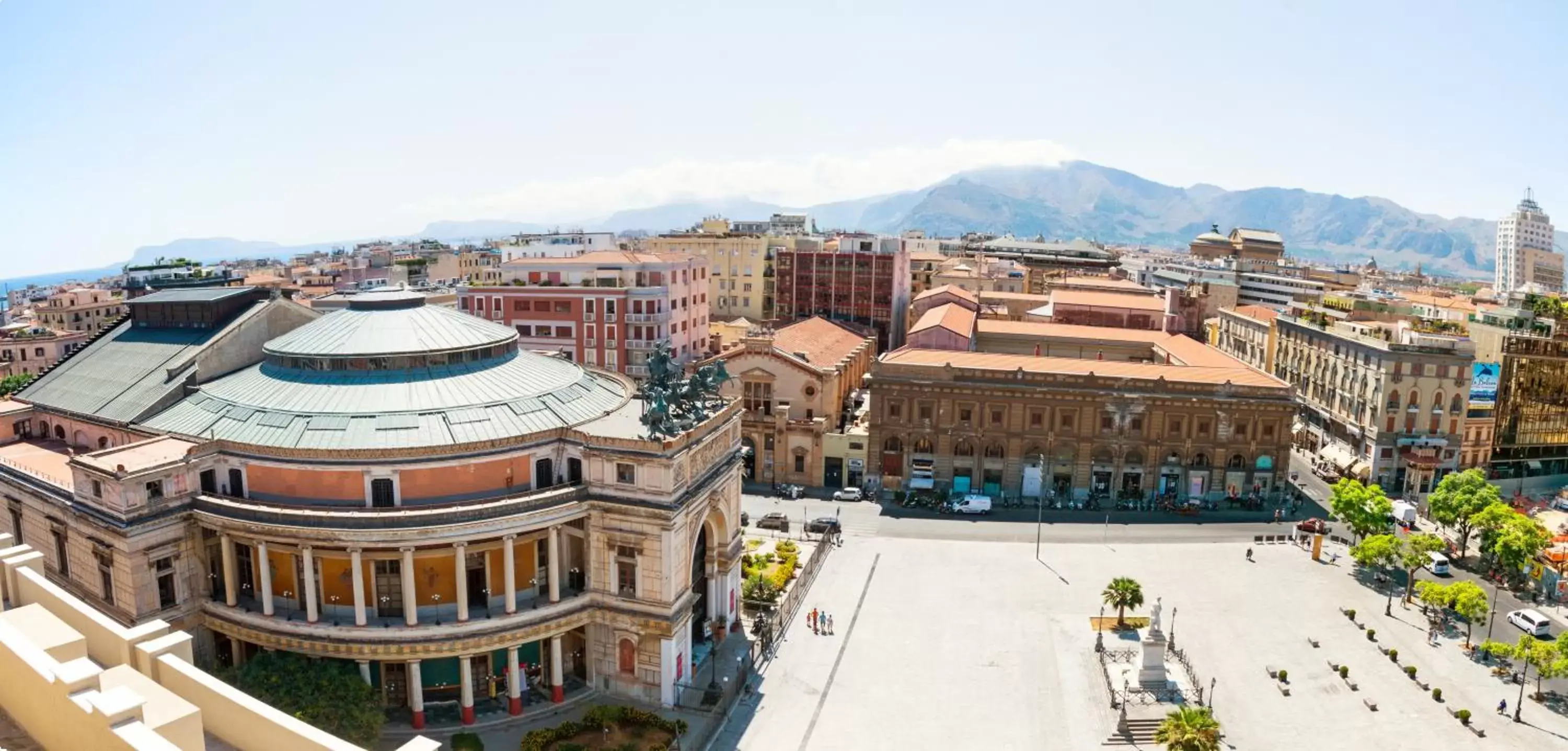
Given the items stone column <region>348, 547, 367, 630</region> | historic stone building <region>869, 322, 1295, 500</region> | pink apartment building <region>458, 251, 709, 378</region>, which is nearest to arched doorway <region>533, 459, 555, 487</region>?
stone column <region>348, 547, 367, 630</region>

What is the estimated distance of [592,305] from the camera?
384ft

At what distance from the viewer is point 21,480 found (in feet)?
206

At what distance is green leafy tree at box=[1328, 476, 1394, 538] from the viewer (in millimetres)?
86375

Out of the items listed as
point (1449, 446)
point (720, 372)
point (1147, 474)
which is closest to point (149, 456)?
point (720, 372)

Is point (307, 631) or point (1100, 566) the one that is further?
point (1100, 566)

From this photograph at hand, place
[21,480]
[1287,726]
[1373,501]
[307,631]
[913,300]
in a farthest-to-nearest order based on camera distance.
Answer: [913,300] → [1373,501] → [21,480] → [1287,726] → [307,631]

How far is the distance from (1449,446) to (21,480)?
134m

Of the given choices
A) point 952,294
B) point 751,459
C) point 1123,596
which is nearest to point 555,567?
point 1123,596

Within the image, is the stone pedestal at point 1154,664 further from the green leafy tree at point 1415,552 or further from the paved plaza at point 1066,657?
the green leafy tree at point 1415,552

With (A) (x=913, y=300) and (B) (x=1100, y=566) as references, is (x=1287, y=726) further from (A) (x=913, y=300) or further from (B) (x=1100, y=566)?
(A) (x=913, y=300)

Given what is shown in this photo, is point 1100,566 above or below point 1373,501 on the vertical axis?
below

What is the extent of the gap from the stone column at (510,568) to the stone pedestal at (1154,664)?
133 feet

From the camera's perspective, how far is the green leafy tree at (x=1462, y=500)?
86.6 metres

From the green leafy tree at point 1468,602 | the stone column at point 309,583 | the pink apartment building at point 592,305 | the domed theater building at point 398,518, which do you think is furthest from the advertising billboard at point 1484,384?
the stone column at point 309,583
